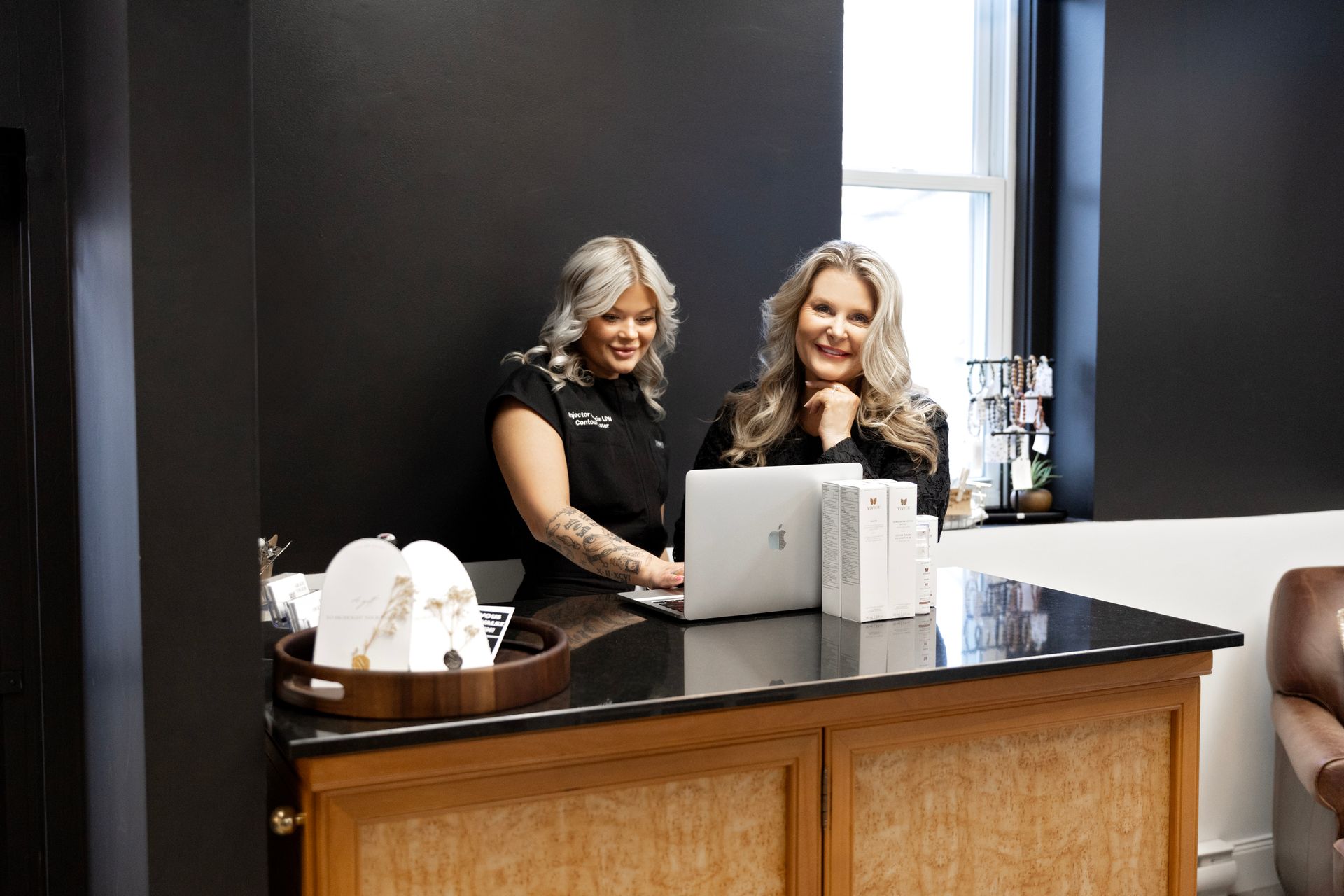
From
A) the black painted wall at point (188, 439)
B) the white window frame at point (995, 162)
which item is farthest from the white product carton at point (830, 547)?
the white window frame at point (995, 162)

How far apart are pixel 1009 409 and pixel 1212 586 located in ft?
3.01

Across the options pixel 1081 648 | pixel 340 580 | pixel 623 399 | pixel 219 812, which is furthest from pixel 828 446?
pixel 219 812

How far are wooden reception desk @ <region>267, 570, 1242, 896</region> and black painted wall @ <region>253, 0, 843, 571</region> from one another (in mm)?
917

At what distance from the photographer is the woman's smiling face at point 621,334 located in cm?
290

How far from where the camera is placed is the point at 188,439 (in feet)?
4.75

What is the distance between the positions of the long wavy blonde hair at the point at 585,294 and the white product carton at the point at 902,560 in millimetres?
995

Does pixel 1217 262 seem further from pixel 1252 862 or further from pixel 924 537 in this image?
pixel 924 537

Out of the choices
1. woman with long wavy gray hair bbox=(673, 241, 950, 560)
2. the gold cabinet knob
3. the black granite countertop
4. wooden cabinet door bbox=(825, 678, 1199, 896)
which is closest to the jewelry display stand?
woman with long wavy gray hair bbox=(673, 241, 950, 560)

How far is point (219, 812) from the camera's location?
4.86 feet

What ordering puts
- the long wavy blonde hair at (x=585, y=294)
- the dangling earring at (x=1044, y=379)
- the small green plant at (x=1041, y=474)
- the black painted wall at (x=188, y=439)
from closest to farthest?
the black painted wall at (x=188, y=439), the long wavy blonde hair at (x=585, y=294), the dangling earring at (x=1044, y=379), the small green plant at (x=1041, y=474)

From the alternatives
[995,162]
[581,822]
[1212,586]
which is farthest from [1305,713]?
[581,822]

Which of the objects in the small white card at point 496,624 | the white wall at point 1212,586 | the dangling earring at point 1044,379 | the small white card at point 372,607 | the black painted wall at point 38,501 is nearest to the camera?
the small white card at point 372,607

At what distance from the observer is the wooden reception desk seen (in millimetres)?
1518

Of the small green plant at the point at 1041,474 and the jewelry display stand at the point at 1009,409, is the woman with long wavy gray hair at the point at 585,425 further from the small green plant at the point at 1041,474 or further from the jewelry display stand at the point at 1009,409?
the small green plant at the point at 1041,474
